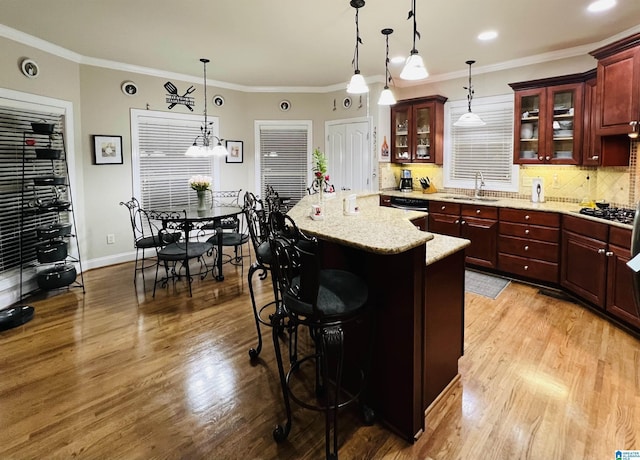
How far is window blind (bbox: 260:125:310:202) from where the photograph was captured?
6.73 m

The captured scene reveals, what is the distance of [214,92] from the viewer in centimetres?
620

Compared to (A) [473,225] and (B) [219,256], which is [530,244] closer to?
(A) [473,225]

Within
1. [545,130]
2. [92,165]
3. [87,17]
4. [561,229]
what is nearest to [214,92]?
[92,165]

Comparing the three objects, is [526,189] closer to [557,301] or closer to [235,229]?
[557,301]

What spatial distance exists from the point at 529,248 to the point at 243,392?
3540 millimetres

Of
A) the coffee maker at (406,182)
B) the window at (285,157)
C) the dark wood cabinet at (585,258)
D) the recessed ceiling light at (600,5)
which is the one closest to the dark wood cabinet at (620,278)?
the dark wood cabinet at (585,258)

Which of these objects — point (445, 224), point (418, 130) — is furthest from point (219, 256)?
point (418, 130)

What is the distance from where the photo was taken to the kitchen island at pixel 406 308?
1896mm

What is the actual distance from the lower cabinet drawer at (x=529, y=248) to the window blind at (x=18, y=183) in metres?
5.31

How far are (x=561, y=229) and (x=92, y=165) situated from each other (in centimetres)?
577

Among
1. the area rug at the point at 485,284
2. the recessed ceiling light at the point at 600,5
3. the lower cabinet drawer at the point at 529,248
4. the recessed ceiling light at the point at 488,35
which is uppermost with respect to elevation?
the recessed ceiling light at the point at 488,35

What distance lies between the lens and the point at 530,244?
428 cm

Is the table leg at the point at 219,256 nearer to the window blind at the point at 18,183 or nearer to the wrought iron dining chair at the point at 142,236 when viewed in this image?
the wrought iron dining chair at the point at 142,236

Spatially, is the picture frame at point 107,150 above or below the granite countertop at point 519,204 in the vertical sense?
above
